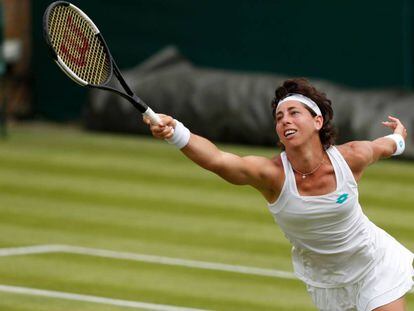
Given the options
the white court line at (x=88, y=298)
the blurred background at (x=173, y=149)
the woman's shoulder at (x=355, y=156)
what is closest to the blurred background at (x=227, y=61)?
the blurred background at (x=173, y=149)

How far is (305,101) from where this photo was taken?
766 centimetres

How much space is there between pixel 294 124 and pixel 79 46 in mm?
Answer: 1389

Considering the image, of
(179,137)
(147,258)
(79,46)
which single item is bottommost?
(147,258)

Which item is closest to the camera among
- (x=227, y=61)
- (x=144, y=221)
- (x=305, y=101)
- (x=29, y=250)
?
(x=305, y=101)

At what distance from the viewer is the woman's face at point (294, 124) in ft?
24.7

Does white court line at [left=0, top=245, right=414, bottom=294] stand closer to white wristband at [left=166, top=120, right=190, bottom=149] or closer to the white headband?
the white headband

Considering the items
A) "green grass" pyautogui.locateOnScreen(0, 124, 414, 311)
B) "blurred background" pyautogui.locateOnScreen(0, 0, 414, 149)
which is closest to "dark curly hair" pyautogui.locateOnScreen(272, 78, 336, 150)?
"green grass" pyautogui.locateOnScreen(0, 124, 414, 311)

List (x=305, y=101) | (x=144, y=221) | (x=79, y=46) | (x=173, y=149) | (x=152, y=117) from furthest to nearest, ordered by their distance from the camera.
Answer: (x=173, y=149) → (x=144, y=221) → (x=79, y=46) → (x=305, y=101) → (x=152, y=117)

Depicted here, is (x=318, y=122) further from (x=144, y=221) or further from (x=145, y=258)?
(x=144, y=221)

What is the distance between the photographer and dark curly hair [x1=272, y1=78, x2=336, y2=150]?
7711mm

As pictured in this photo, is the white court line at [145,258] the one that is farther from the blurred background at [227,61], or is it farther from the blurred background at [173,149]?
the blurred background at [227,61]

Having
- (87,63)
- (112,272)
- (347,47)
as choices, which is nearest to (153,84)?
(347,47)

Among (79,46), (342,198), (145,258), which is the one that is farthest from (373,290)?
(145,258)

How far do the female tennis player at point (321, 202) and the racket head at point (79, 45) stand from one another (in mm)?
744
